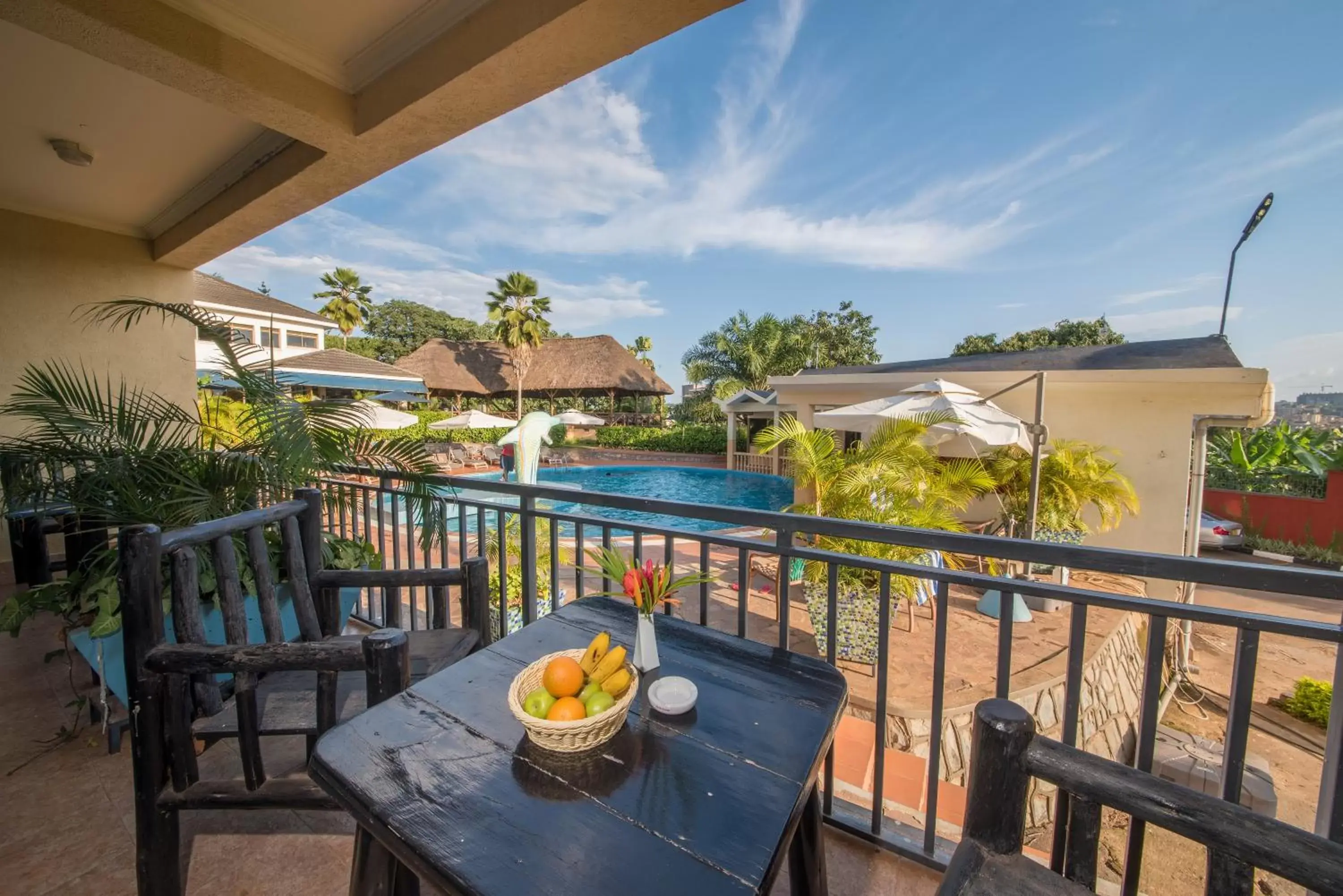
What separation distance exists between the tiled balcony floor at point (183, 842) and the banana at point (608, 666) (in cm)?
93

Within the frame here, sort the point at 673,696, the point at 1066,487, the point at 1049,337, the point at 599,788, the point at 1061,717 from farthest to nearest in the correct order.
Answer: the point at 1049,337
the point at 1066,487
the point at 1061,717
the point at 673,696
the point at 599,788

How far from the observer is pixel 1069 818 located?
762 mm

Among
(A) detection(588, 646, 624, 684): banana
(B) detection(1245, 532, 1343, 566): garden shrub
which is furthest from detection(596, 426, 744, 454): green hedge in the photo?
(A) detection(588, 646, 624, 684): banana

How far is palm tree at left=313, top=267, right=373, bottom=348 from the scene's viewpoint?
74.3 feet

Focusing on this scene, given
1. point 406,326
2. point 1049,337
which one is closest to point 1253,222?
point 1049,337

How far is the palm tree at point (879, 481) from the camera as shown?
13.7 ft

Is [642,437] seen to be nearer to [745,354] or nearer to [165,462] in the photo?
[745,354]

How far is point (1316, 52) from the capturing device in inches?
327

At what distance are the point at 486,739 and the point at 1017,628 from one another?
5.63 m

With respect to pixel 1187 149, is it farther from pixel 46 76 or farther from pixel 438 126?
pixel 46 76

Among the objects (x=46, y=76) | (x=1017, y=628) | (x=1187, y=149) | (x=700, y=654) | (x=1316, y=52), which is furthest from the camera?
(x=1187, y=149)

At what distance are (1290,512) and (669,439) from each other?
15926mm

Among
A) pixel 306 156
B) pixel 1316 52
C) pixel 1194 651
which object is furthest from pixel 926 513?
pixel 1316 52

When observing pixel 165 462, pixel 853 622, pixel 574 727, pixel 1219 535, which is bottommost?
pixel 1219 535
